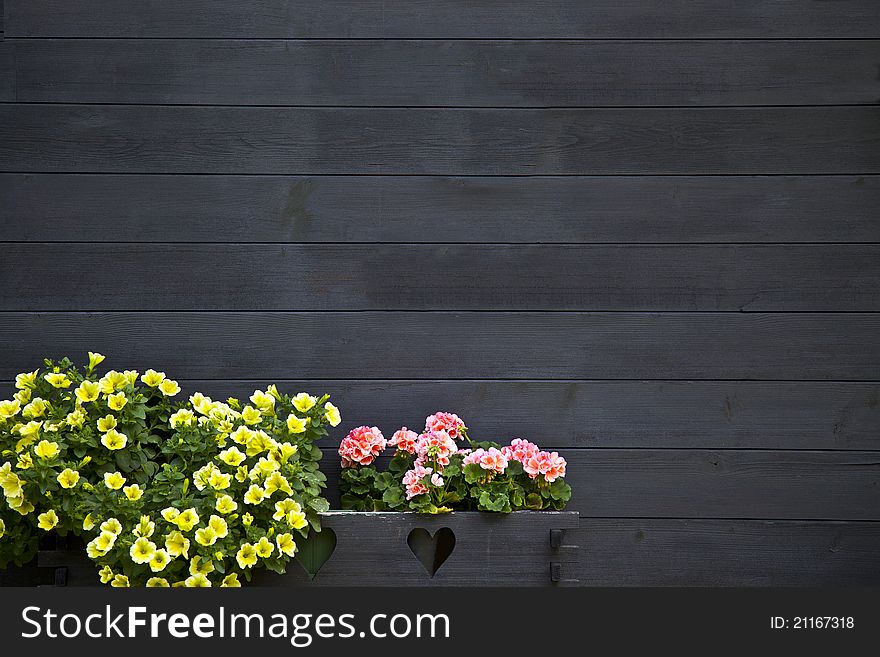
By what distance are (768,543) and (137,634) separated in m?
1.14

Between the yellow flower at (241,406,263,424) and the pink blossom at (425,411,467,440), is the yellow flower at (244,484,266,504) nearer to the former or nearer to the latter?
the yellow flower at (241,406,263,424)

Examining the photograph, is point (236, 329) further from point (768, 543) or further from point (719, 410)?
point (768, 543)

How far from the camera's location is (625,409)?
1.61 metres

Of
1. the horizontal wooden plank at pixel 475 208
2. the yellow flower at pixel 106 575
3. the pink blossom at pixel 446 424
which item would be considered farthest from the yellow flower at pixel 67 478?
the pink blossom at pixel 446 424

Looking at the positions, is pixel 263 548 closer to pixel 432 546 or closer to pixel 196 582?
pixel 196 582

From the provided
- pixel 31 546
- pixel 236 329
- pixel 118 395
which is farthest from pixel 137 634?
pixel 236 329

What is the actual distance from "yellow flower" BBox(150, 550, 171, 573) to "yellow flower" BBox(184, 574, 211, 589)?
0.04 metres

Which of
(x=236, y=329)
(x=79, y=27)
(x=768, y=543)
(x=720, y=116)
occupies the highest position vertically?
(x=79, y=27)

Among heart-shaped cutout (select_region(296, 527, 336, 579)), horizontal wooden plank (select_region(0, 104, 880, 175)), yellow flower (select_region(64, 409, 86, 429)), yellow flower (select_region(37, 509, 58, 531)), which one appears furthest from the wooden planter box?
horizontal wooden plank (select_region(0, 104, 880, 175))

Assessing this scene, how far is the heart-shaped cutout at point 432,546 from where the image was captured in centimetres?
145

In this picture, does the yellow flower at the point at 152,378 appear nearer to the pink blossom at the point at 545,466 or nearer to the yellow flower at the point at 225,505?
the yellow flower at the point at 225,505

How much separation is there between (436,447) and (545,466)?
0.64 feet

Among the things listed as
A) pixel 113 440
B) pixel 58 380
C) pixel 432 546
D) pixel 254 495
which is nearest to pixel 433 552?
pixel 432 546

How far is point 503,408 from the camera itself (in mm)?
1607
